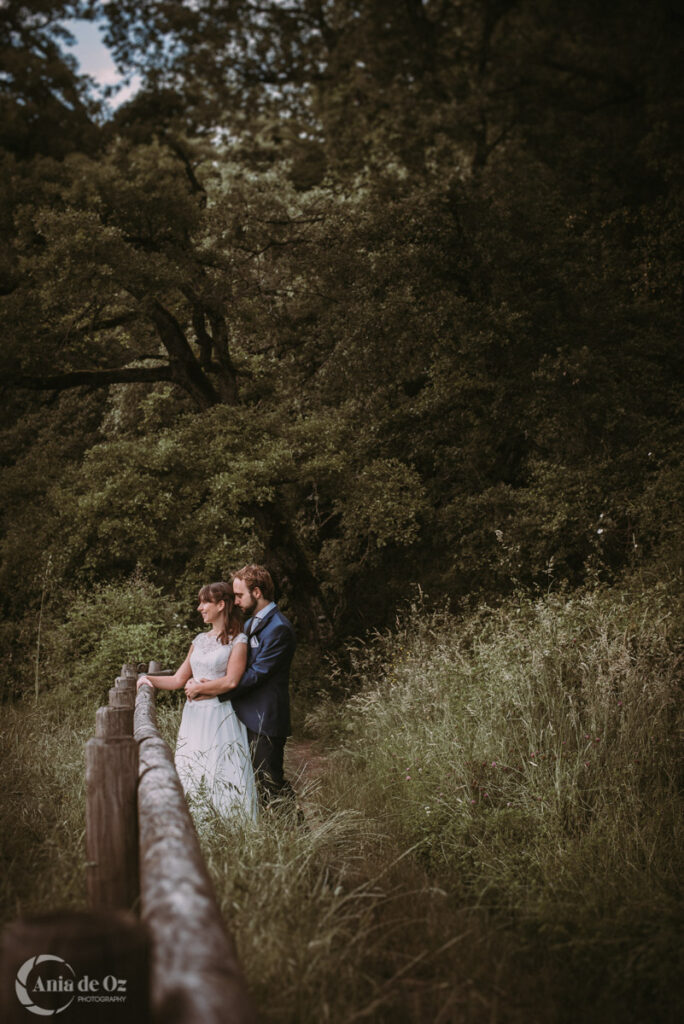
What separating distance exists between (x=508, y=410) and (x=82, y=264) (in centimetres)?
738

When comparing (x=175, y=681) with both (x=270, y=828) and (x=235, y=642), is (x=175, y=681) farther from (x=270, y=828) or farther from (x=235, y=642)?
(x=270, y=828)

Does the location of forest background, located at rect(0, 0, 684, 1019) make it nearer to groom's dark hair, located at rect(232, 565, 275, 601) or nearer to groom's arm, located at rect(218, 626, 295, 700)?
groom's dark hair, located at rect(232, 565, 275, 601)

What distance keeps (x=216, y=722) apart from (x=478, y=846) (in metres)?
1.82

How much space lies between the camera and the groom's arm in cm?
473

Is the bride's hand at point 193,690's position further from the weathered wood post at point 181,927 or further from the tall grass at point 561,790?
the weathered wood post at point 181,927

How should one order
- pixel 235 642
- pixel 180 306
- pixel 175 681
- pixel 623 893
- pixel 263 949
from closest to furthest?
pixel 263 949 < pixel 623 893 < pixel 235 642 < pixel 175 681 < pixel 180 306

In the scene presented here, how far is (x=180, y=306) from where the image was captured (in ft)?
44.6

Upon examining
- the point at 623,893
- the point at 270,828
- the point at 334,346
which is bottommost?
the point at 623,893

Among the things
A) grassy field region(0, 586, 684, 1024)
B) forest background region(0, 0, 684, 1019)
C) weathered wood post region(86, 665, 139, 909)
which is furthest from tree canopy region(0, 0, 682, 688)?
weathered wood post region(86, 665, 139, 909)

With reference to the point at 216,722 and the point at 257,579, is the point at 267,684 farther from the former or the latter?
the point at 257,579

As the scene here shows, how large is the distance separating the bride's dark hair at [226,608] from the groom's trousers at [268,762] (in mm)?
678

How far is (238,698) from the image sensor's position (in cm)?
484

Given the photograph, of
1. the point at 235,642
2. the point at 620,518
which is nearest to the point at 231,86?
the point at 620,518

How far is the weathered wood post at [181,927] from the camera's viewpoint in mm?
1377
